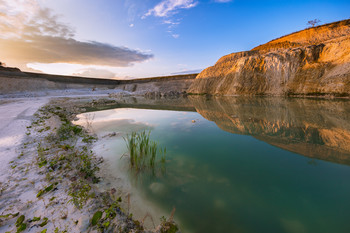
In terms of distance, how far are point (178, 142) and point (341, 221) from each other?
141 inches

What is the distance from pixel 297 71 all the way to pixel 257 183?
2011 cm

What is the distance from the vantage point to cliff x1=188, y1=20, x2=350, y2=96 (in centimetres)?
1338

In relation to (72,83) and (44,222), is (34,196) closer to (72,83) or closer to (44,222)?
(44,222)

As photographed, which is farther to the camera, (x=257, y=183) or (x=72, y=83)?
(x=72, y=83)

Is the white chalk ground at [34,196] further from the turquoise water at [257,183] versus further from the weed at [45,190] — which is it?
the turquoise water at [257,183]

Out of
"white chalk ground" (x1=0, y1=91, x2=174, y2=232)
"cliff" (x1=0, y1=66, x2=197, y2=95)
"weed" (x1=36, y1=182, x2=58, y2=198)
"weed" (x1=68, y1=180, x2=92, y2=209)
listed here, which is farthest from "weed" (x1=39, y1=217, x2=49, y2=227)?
"cliff" (x1=0, y1=66, x2=197, y2=95)

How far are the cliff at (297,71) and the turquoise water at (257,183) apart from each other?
1347cm

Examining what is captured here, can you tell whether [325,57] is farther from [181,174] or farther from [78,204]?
[78,204]

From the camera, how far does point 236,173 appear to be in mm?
2918

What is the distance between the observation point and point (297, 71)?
1647cm

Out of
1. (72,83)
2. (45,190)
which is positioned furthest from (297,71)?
(72,83)

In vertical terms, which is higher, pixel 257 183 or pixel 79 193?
pixel 79 193

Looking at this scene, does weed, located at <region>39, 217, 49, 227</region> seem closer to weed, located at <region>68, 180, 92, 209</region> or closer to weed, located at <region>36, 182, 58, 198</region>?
weed, located at <region>68, 180, 92, 209</region>

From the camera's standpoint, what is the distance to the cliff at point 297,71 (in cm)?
1338
